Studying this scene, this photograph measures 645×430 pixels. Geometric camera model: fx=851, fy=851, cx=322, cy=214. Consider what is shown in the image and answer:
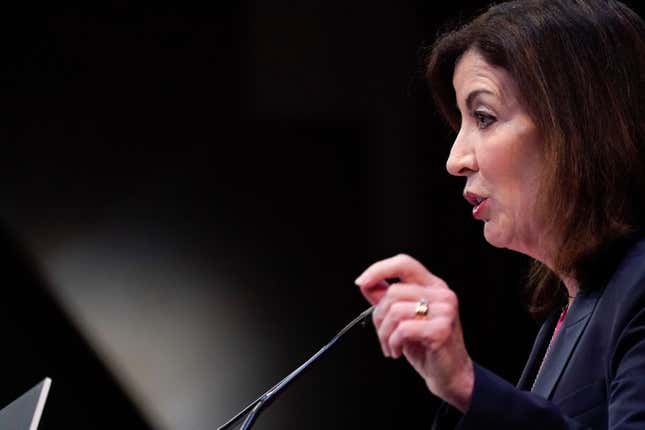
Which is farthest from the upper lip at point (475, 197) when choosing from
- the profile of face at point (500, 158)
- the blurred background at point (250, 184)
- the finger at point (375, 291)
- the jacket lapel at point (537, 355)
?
the blurred background at point (250, 184)

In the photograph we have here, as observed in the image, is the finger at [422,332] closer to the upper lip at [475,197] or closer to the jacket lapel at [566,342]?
the jacket lapel at [566,342]

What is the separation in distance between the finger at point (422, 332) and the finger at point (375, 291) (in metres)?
0.06

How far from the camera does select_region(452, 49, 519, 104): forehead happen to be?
107 centimetres

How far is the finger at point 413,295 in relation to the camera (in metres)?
0.72

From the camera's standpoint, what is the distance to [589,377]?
91 centimetres

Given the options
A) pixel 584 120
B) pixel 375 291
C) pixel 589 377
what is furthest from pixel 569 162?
pixel 375 291

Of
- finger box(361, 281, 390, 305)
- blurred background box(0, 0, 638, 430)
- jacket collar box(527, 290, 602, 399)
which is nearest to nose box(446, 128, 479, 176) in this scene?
jacket collar box(527, 290, 602, 399)

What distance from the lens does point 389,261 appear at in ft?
2.46

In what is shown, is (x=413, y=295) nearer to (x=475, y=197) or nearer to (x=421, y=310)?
(x=421, y=310)

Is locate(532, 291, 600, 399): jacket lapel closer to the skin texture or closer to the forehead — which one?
the skin texture

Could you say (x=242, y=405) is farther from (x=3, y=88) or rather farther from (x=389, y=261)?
(x=389, y=261)

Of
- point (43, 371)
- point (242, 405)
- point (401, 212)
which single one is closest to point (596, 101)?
point (401, 212)

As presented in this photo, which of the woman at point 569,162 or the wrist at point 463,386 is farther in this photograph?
the woman at point 569,162

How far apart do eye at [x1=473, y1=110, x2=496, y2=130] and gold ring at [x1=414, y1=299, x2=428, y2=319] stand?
0.43 meters
